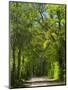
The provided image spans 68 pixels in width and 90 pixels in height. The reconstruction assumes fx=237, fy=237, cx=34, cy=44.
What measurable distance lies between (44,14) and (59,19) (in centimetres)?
18

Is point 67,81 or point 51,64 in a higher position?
point 51,64

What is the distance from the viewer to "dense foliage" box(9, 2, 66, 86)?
252 centimetres

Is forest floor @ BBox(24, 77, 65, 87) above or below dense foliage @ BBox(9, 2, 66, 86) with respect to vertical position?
below

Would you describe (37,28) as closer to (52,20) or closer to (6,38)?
(52,20)

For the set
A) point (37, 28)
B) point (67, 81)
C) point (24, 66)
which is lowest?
point (67, 81)

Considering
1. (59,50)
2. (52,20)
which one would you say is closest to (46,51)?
→ (59,50)

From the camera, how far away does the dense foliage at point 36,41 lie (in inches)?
99.3

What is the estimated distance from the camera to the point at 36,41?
→ 258 cm

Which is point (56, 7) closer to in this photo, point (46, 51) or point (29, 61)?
point (46, 51)

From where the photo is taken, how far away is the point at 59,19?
2648 millimetres

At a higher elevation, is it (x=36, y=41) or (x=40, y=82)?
(x=36, y=41)

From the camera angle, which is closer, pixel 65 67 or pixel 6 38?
pixel 6 38

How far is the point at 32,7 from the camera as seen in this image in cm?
257

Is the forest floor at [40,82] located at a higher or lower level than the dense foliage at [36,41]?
lower
